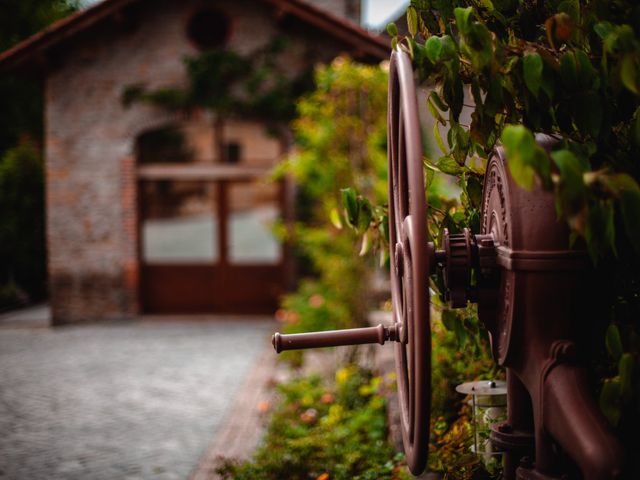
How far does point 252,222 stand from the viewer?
35.3 feet

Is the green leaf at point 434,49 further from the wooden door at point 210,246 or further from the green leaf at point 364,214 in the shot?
the wooden door at point 210,246

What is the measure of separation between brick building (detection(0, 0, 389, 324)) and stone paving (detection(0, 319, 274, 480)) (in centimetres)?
65

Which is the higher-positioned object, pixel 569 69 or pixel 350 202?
pixel 569 69

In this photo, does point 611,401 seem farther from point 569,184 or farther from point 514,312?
point 569,184

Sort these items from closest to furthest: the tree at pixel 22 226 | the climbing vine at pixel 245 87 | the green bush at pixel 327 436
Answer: the green bush at pixel 327 436 → the climbing vine at pixel 245 87 → the tree at pixel 22 226

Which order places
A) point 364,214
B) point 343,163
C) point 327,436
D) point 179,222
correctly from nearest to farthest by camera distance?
point 364,214, point 327,436, point 343,163, point 179,222

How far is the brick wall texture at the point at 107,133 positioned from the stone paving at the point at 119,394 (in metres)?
0.74

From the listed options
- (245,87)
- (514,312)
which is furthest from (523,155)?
(245,87)

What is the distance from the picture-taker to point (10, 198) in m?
13.9

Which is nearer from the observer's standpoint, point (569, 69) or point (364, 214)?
point (569, 69)

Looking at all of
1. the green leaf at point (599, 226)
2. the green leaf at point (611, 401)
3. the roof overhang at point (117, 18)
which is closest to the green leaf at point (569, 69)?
the green leaf at point (599, 226)

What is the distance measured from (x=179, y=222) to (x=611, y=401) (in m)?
9.66

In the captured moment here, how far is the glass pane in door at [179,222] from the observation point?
1071 cm

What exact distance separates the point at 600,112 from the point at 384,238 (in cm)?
109
